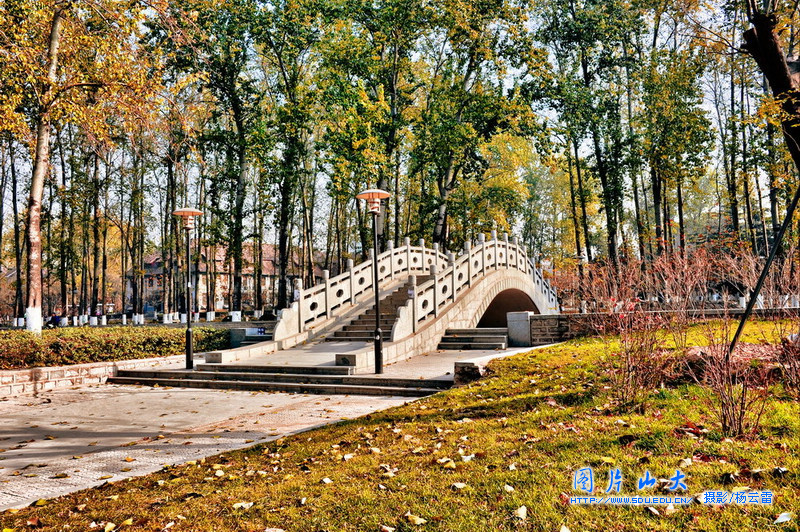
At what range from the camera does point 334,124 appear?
22.2m

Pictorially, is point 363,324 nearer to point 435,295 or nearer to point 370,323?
point 370,323

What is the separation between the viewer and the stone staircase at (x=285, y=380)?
10.2 metres

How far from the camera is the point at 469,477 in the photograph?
4188 mm

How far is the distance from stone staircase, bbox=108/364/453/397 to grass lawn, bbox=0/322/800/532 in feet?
12.0

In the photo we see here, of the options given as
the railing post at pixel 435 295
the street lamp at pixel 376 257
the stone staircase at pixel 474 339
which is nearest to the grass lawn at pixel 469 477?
the street lamp at pixel 376 257

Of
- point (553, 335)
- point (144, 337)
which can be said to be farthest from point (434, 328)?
point (144, 337)

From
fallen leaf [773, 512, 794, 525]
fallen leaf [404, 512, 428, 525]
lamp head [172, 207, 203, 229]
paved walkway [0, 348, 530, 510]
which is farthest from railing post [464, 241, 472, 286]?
fallen leaf [773, 512, 794, 525]

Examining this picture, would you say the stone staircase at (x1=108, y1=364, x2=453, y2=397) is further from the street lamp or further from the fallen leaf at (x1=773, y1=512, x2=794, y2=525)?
the fallen leaf at (x1=773, y1=512, x2=794, y2=525)

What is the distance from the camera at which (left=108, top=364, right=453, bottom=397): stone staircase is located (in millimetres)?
10195

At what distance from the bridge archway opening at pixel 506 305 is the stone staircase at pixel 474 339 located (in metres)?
6.80

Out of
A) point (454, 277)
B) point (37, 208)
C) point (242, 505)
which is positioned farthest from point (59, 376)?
point (454, 277)

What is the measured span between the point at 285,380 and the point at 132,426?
3.95 m

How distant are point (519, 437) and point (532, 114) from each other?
2054 cm

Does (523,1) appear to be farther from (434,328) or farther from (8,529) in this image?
(8,529)
